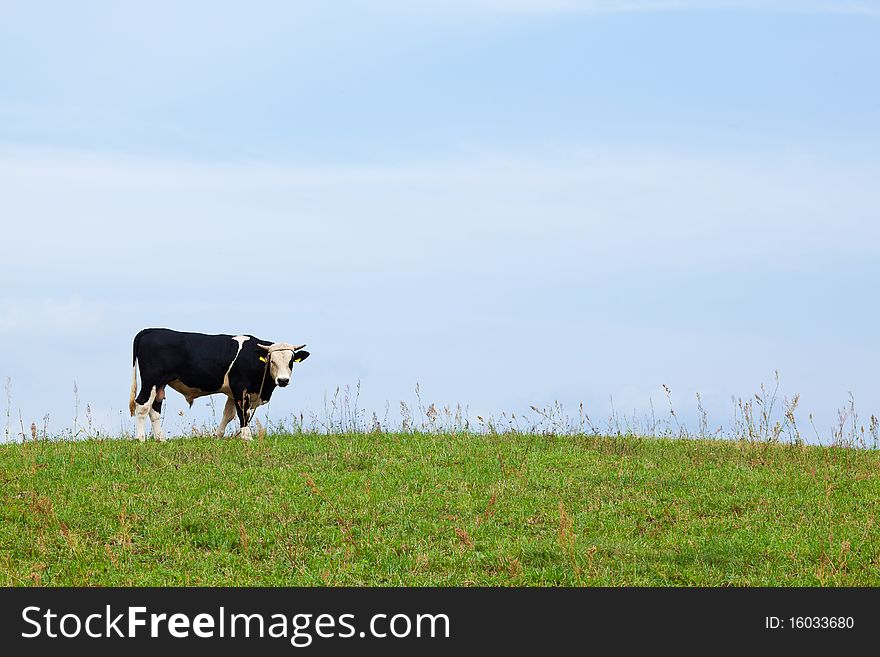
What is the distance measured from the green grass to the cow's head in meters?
1.67

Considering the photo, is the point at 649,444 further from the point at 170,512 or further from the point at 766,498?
the point at 170,512

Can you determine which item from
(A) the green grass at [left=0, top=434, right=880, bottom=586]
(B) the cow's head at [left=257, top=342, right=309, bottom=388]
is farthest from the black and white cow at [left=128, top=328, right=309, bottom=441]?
(A) the green grass at [left=0, top=434, right=880, bottom=586]

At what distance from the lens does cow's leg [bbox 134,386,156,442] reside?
729 inches

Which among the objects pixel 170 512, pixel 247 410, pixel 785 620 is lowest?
pixel 785 620

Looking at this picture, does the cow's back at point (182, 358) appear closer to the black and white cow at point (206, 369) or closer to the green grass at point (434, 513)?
the black and white cow at point (206, 369)

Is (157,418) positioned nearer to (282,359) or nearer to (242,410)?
(242,410)

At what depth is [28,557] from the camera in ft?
38.1

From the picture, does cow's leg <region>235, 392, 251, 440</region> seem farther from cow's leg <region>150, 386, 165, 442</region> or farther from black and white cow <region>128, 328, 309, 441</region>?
cow's leg <region>150, 386, 165, 442</region>

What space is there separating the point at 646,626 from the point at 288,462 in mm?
7865

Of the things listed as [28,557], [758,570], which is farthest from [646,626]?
[28,557]

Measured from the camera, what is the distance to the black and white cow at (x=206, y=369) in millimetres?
18781

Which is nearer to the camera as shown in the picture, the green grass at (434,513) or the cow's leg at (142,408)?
the green grass at (434,513)

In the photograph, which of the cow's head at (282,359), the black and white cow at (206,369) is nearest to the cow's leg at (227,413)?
the black and white cow at (206,369)

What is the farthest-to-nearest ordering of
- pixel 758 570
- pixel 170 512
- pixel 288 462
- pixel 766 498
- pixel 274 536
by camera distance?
pixel 288 462
pixel 766 498
pixel 170 512
pixel 274 536
pixel 758 570
